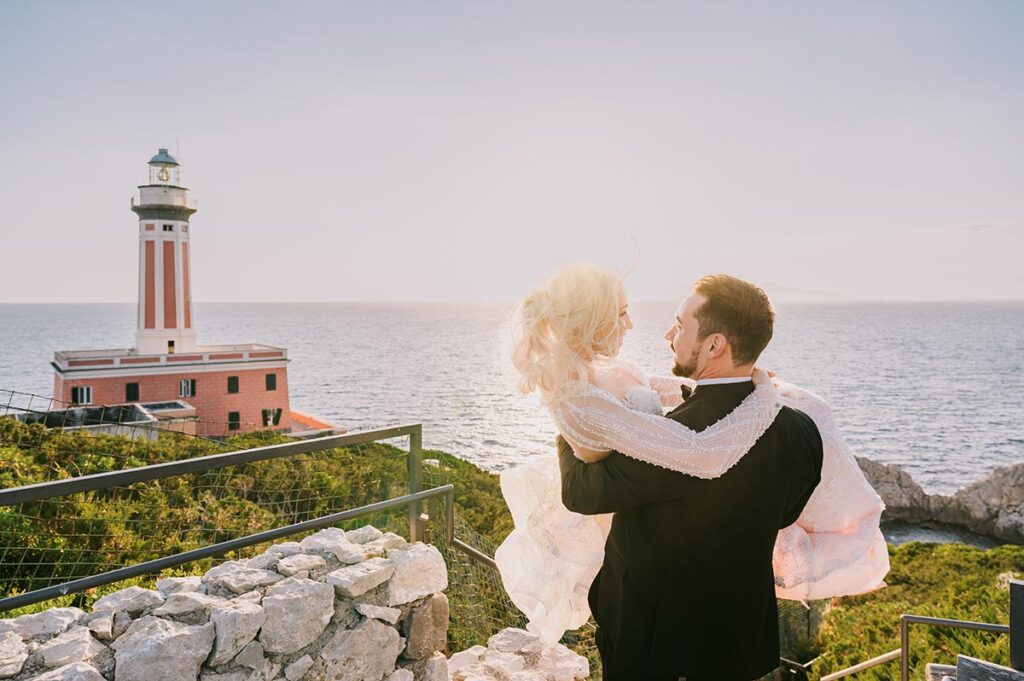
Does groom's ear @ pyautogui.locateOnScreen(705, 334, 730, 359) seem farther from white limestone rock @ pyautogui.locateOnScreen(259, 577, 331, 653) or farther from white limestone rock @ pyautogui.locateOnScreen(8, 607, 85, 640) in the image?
white limestone rock @ pyautogui.locateOnScreen(8, 607, 85, 640)

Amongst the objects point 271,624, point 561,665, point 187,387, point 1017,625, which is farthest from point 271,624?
point 187,387

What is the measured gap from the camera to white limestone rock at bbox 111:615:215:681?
226 centimetres

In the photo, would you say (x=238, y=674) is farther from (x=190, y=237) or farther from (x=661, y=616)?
(x=190, y=237)

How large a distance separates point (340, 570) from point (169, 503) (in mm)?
5888

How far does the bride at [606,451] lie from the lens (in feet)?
5.58

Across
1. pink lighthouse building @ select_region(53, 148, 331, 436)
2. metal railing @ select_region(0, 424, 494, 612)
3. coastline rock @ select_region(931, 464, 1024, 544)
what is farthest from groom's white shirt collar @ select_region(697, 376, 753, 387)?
pink lighthouse building @ select_region(53, 148, 331, 436)

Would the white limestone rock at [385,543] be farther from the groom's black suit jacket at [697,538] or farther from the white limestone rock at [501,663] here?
the groom's black suit jacket at [697,538]

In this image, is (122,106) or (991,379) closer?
(122,106)

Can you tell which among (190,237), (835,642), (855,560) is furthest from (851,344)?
(855,560)

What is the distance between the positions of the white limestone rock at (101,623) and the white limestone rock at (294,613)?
0.52 meters

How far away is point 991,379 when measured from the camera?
188 ft

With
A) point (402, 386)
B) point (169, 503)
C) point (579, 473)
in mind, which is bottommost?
point (402, 386)

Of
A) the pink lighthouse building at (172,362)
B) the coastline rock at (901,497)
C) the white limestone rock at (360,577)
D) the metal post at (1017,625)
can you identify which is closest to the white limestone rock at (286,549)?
the white limestone rock at (360,577)

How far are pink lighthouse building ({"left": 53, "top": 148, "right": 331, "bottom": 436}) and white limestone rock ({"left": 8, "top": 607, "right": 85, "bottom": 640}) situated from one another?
2869 centimetres
